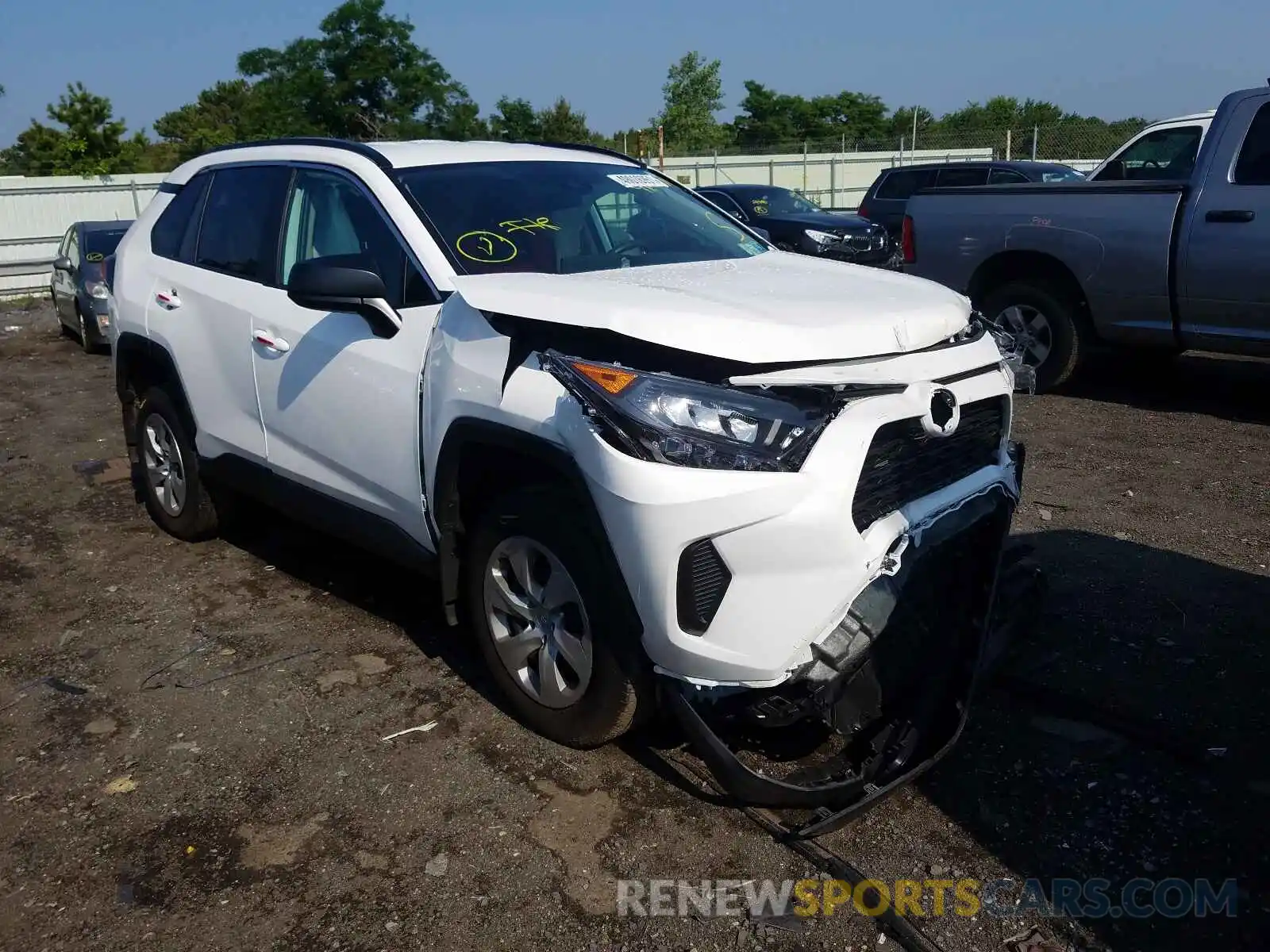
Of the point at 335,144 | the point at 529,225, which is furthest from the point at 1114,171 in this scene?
the point at 335,144

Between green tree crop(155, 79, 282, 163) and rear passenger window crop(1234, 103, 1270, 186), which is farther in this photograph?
green tree crop(155, 79, 282, 163)

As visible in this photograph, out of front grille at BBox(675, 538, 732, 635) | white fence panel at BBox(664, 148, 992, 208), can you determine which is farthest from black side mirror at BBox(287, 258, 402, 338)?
white fence panel at BBox(664, 148, 992, 208)

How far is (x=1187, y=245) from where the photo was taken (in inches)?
279

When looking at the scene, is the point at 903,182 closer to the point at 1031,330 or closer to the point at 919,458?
the point at 1031,330

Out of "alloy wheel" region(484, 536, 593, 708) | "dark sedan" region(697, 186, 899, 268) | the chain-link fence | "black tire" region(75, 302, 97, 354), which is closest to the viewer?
"alloy wheel" region(484, 536, 593, 708)

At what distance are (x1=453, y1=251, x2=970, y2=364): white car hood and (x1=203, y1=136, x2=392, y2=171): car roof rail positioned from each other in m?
0.78

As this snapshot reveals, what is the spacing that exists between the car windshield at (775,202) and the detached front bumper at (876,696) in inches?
524

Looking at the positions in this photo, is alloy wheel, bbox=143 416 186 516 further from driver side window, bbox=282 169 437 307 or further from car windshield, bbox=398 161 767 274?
car windshield, bbox=398 161 767 274

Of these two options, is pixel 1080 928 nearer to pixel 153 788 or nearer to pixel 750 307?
pixel 750 307

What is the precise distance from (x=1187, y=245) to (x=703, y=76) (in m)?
46.7

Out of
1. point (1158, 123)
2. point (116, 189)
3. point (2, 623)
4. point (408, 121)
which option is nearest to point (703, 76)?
point (408, 121)

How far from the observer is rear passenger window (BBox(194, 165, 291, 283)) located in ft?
14.9

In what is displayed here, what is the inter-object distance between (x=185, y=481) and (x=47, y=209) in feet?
69.3

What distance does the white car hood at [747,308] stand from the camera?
2.84 meters
